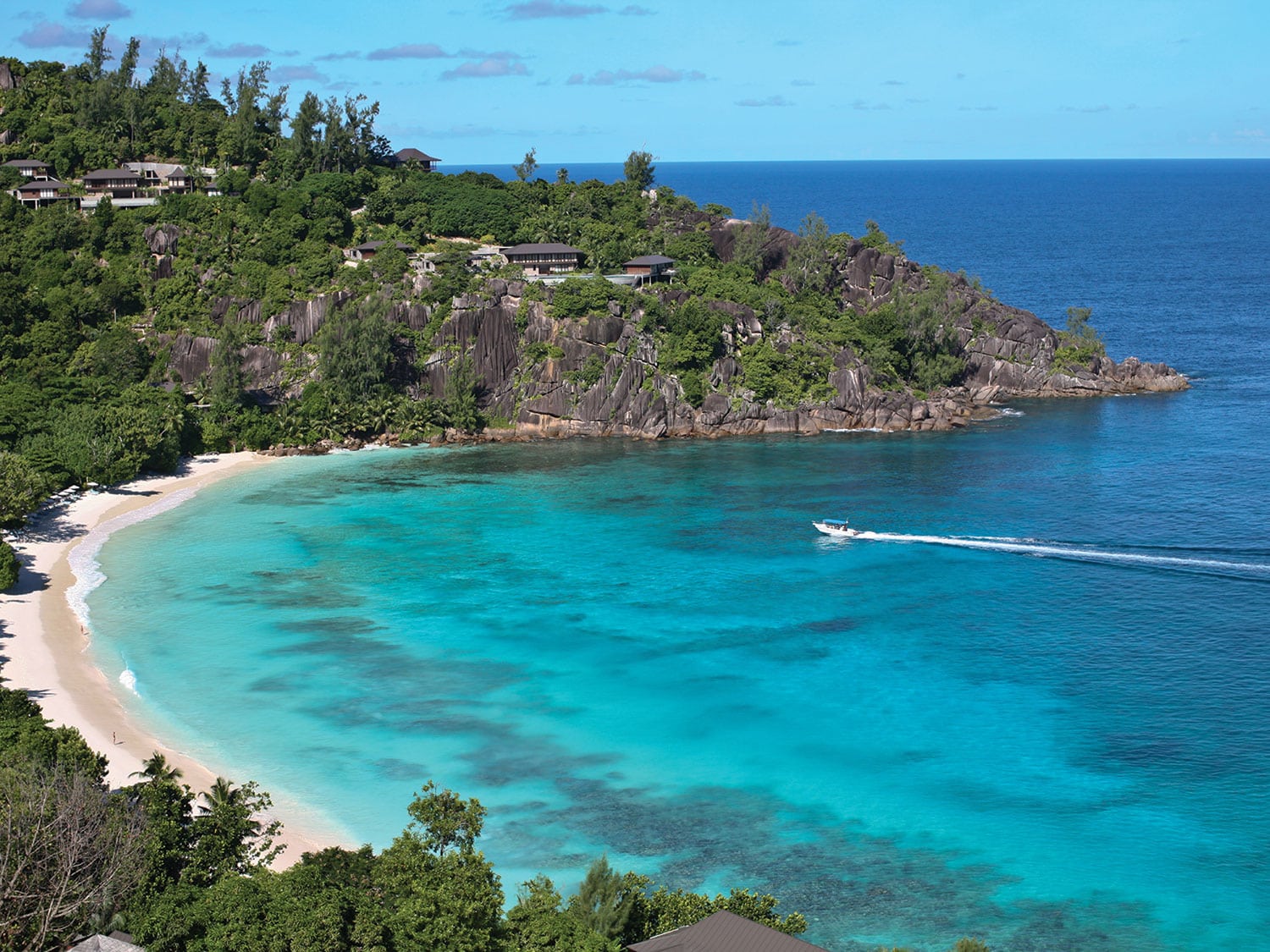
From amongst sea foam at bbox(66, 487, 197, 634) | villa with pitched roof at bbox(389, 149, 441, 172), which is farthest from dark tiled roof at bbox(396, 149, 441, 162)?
sea foam at bbox(66, 487, 197, 634)

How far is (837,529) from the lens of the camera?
3189 inches

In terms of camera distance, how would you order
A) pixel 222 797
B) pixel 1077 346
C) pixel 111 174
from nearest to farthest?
pixel 222 797
pixel 1077 346
pixel 111 174

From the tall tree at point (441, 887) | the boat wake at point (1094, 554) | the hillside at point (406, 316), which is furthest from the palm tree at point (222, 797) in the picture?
the hillside at point (406, 316)

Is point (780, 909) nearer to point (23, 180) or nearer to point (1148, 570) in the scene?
point (1148, 570)

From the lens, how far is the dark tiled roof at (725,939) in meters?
32.5

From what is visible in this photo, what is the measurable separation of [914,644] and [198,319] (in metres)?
79.6

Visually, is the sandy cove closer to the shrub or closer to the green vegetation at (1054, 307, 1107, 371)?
the shrub

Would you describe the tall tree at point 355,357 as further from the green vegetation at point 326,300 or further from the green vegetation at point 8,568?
the green vegetation at point 8,568

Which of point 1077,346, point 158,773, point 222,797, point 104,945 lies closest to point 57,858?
point 104,945

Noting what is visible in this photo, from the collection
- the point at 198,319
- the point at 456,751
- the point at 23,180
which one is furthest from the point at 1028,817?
the point at 23,180

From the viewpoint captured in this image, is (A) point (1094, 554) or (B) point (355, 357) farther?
(B) point (355, 357)

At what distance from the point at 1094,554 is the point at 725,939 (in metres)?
50.0

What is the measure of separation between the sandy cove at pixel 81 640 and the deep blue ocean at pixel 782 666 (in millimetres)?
1303

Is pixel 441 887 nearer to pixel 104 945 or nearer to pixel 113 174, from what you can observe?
pixel 104 945
